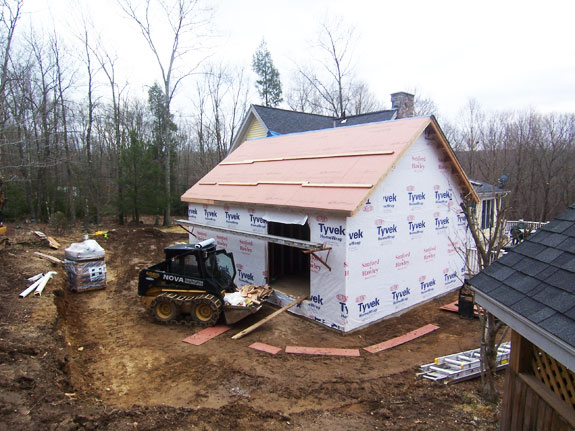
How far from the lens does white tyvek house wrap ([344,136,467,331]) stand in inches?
368

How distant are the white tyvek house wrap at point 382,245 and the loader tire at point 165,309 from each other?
9.44 ft

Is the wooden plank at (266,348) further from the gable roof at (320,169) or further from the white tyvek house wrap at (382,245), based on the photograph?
the gable roof at (320,169)

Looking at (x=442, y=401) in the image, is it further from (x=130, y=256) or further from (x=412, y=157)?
(x=130, y=256)

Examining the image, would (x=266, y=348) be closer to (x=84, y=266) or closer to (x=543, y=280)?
(x=543, y=280)

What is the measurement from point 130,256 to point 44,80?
15.0 metres

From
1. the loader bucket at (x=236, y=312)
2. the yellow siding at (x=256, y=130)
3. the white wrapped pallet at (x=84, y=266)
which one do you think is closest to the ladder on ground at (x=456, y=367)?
the loader bucket at (x=236, y=312)

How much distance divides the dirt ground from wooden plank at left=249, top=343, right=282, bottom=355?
188mm

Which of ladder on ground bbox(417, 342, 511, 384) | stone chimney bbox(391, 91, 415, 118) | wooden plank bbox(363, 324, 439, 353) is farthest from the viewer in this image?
stone chimney bbox(391, 91, 415, 118)

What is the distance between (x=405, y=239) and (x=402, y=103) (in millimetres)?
12547

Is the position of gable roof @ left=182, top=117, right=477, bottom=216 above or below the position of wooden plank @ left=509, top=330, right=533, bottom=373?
above

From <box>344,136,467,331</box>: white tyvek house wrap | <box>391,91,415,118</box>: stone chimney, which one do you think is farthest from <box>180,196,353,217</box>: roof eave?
<box>391,91,415,118</box>: stone chimney

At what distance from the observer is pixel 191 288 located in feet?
31.8

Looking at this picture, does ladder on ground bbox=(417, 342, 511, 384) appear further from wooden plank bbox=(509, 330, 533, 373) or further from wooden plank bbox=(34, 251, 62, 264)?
wooden plank bbox=(34, 251, 62, 264)

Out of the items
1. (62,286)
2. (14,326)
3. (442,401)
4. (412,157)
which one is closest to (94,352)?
(14,326)
